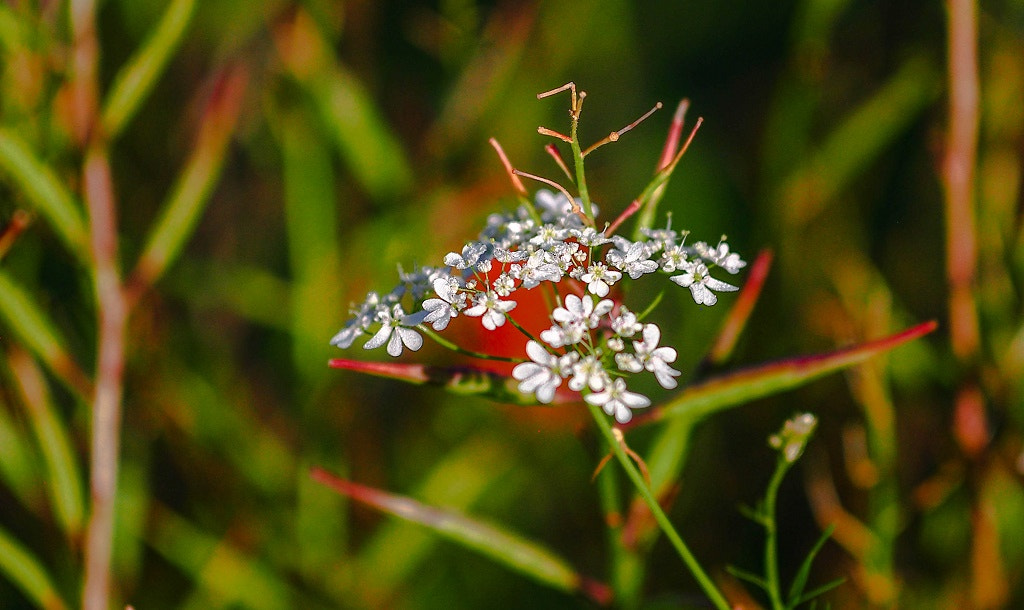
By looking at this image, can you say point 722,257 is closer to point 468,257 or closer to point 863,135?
point 468,257

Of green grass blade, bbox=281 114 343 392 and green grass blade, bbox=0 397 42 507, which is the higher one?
green grass blade, bbox=281 114 343 392

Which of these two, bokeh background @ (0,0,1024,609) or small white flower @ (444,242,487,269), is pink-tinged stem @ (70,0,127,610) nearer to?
bokeh background @ (0,0,1024,609)

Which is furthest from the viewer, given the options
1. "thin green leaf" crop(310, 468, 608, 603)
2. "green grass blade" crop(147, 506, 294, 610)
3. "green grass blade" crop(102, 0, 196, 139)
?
"green grass blade" crop(147, 506, 294, 610)

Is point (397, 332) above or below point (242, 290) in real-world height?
below

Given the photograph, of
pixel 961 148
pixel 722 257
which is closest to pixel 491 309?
pixel 722 257

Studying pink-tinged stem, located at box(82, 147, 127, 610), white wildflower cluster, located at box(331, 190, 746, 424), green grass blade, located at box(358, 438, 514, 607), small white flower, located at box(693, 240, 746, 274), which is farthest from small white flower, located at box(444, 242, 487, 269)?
green grass blade, located at box(358, 438, 514, 607)

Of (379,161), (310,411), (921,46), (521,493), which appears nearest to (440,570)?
(521,493)
